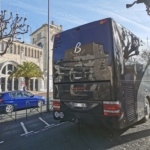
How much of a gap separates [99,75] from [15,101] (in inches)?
419

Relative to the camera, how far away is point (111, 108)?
6.39 m

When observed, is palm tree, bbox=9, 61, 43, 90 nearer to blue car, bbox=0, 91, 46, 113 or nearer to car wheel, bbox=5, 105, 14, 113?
blue car, bbox=0, 91, 46, 113

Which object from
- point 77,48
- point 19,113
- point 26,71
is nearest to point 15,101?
point 19,113

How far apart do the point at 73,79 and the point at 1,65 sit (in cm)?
3608

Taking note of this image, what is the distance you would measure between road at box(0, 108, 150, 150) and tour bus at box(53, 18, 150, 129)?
569 mm

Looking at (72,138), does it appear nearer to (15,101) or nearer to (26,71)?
(15,101)

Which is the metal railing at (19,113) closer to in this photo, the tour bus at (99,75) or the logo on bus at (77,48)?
the tour bus at (99,75)

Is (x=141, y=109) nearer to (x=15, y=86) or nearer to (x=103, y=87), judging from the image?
(x=103, y=87)

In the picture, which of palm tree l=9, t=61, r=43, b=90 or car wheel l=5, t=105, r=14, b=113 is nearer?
car wheel l=5, t=105, r=14, b=113

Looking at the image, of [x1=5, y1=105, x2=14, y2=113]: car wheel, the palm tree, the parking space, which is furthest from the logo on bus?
the palm tree

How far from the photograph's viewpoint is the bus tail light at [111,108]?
20.7ft

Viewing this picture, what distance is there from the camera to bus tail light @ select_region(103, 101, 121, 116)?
249 inches

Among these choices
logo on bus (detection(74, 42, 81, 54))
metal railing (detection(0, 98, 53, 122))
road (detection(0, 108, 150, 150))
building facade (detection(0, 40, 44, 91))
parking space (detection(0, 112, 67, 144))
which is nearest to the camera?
road (detection(0, 108, 150, 150))

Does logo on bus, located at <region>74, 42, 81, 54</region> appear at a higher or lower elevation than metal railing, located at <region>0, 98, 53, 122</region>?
higher
